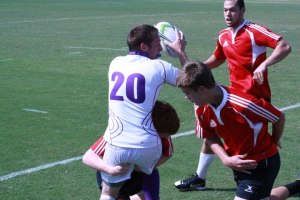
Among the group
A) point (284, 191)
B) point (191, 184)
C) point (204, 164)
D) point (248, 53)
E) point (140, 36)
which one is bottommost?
point (191, 184)

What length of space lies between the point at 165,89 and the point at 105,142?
271 inches

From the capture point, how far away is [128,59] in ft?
16.8

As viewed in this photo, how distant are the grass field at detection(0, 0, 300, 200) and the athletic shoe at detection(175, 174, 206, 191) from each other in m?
0.08

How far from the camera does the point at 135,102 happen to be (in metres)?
4.96

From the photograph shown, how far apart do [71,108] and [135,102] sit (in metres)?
5.65

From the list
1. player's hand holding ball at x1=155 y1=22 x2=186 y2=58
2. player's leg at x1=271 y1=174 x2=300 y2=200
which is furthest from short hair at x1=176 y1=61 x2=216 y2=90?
player's leg at x1=271 y1=174 x2=300 y2=200

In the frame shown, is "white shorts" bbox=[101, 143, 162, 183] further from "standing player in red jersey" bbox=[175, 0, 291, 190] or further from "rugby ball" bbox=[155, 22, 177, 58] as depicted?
"standing player in red jersey" bbox=[175, 0, 291, 190]

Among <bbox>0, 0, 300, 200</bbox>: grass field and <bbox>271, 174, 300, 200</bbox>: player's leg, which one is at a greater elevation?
<bbox>271, 174, 300, 200</bbox>: player's leg

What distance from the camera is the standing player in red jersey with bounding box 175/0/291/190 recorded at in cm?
655

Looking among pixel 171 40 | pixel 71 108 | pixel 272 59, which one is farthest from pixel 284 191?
pixel 71 108

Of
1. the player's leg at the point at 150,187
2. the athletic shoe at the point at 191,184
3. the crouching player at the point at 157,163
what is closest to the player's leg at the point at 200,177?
the athletic shoe at the point at 191,184

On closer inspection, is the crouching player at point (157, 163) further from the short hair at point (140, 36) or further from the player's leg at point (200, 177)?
the player's leg at point (200, 177)

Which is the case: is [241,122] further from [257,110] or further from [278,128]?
[278,128]

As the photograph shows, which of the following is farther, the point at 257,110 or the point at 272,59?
the point at 272,59
